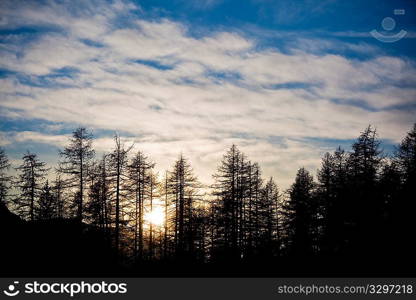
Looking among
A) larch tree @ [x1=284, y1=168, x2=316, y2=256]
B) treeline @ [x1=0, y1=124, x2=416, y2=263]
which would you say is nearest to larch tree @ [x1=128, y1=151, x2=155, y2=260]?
treeline @ [x1=0, y1=124, x2=416, y2=263]

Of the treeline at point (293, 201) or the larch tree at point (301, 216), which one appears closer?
the treeline at point (293, 201)

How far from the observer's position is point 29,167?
93.0 feet

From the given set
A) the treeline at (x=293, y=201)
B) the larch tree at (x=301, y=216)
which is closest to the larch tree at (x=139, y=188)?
the treeline at (x=293, y=201)

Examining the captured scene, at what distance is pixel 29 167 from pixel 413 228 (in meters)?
37.9

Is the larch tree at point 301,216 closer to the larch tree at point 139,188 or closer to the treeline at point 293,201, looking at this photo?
the treeline at point 293,201

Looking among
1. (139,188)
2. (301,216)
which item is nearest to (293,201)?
(301,216)

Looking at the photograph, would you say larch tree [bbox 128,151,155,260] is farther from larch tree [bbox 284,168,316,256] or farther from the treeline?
larch tree [bbox 284,168,316,256]

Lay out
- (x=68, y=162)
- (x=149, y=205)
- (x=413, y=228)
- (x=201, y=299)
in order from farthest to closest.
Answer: (x=149, y=205) < (x=68, y=162) < (x=413, y=228) < (x=201, y=299)

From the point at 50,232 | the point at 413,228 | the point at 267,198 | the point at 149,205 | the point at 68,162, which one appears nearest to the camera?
the point at 413,228

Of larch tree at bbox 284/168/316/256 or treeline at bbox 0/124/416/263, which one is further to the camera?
larch tree at bbox 284/168/316/256

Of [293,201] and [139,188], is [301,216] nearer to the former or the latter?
[293,201]

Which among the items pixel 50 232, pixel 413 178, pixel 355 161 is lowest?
pixel 50 232

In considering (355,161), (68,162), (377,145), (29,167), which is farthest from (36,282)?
(377,145)

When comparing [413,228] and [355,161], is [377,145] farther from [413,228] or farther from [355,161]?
[413,228]
